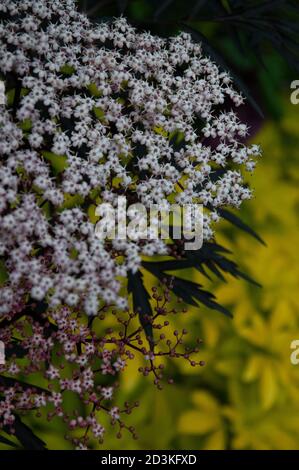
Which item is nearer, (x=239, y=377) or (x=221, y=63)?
(x=221, y=63)

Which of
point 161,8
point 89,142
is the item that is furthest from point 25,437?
point 161,8

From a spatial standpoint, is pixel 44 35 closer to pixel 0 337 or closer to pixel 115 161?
pixel 115 161

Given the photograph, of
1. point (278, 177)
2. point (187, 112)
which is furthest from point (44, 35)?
point (278, 177)

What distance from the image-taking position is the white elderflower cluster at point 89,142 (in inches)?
48.1

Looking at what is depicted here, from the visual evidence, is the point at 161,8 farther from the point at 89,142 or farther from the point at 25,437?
the point at 25,437

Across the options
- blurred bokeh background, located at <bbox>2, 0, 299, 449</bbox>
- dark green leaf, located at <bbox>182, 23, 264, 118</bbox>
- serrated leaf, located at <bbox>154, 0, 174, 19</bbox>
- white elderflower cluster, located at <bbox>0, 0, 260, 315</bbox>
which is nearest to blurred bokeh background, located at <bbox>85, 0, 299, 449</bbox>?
blurred bokeh background, located at <bbox>2, 0, 299, 449</bbox>

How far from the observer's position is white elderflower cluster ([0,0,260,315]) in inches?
48.1

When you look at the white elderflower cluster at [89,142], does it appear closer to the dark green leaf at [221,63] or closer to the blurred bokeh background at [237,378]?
the dark green leaf at [221,63]

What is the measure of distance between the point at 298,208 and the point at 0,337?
2529mm

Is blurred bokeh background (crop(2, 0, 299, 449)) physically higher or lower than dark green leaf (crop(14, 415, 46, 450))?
higher

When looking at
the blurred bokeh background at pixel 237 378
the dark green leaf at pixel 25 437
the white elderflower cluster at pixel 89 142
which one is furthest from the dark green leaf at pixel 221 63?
the blurred bokeh background at pixel 237 378

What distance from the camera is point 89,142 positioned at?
1.32 meters

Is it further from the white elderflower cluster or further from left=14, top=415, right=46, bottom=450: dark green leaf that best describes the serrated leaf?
left=14, top=415, right=46, bottom=450: dark green leaf
